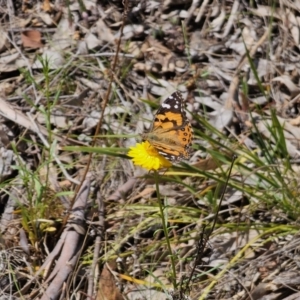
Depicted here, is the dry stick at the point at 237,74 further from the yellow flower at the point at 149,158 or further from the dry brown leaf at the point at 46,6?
the yellow flower at the point at 149,158

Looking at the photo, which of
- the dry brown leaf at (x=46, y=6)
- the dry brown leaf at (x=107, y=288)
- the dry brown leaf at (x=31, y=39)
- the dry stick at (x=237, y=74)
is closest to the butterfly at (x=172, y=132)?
the dry brown leaf at (x=107, y=288)

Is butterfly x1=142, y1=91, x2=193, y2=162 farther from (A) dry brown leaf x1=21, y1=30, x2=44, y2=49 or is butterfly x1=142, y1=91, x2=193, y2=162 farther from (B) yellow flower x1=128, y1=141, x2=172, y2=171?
(A) dry brown leaf x1=21, y1=30, x2=44, y2=49

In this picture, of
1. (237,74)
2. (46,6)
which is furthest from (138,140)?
(46,6)

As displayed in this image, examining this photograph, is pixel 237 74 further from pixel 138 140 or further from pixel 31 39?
pixel 31 39

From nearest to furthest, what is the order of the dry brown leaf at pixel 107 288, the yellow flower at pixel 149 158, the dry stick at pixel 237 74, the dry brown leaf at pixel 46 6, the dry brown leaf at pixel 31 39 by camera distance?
the yellow flower at pixel 149 158, the dry brown leaf at pixel 107 288, the dry stick at pixel 237 74, the dry brown leaf at pixel 31 39, the dry brown leaf at pixel 46 6

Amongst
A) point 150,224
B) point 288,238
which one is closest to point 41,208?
point 150,224

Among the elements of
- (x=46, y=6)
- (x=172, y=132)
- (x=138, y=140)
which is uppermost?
(x=172, y=132)

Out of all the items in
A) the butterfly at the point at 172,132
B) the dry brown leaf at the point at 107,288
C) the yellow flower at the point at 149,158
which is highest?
the yellow flower at the point at 149,158
